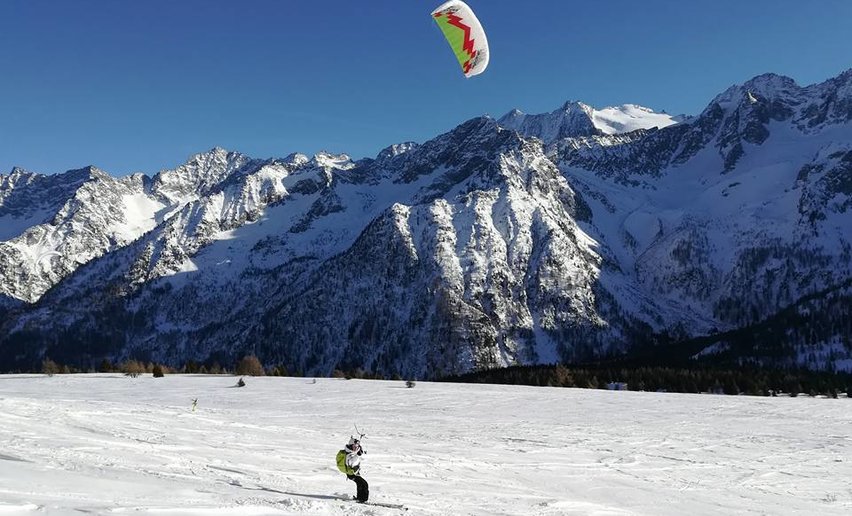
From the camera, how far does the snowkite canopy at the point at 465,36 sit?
116ft

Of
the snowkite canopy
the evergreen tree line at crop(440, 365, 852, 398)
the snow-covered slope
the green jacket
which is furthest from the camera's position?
the evergreen tree line at crop(440, 365, 852, 398)

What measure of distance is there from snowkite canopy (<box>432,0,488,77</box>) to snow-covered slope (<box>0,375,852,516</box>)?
21435 millimetres

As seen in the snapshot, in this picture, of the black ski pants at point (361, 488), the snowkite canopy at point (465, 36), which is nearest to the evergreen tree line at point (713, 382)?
the snowkite canopy at point (465, 36)

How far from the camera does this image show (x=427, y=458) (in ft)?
100.0

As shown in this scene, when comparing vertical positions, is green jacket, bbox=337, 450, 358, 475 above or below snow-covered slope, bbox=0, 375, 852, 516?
above

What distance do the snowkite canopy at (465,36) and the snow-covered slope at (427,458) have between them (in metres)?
21.4

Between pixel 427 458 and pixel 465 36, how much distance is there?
22.7 metres

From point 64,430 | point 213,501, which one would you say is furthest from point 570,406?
point 213,501

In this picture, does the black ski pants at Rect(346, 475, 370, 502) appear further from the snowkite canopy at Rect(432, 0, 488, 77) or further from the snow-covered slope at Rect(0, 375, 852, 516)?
the snowkite canopy at Rect(432, 0, 488, 77)

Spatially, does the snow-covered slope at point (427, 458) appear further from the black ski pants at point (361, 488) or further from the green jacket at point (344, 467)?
the green jacket at point (344, 467)

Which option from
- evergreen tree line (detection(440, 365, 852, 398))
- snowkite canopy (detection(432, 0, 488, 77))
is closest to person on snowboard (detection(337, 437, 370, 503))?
snowkite canopy (detection(432, 0, 488, 77))

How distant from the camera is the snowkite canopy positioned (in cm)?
3525

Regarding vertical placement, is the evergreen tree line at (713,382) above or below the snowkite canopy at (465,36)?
below

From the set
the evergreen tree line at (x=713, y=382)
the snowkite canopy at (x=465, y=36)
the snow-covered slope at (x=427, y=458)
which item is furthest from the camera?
the evergreen tree line at (x=713, y=382)
